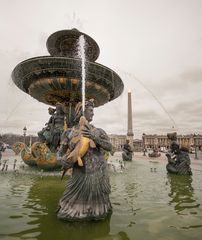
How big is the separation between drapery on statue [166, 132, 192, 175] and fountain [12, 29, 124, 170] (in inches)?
154

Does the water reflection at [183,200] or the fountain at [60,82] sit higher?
the fountain at [60,82]

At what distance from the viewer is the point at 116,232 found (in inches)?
129

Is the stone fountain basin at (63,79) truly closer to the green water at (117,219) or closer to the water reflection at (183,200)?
the green water at (117,219)

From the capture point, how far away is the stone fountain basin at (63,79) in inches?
338

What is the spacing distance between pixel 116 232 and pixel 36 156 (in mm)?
7728

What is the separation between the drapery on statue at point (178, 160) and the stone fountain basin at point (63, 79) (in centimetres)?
392

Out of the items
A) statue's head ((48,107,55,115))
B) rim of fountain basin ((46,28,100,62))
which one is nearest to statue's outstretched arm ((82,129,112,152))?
rim of fountain basin ((46,28,100,62))

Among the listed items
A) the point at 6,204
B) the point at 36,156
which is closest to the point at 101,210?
the point at 6,204

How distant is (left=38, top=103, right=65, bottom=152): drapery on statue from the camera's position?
1076 centimetres

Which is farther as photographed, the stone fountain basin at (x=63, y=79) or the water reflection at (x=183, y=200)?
the stone fountain basin at (x=63, y=79)

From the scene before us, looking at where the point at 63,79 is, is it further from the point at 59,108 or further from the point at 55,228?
the point at 55,228

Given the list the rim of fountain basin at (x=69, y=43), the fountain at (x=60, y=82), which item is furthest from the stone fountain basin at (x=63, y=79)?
the rim of fountain basin at (x=69, y=43)

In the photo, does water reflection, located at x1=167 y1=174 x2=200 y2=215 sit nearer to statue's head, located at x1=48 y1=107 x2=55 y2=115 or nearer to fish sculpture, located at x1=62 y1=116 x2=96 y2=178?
fish sculpture, located at x1=62 y1=116 x2=96 y2=178

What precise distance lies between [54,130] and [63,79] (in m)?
2.90
